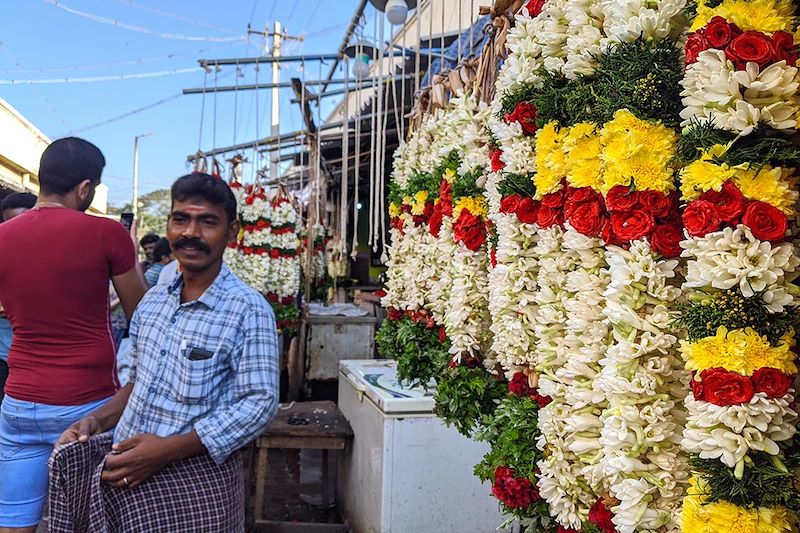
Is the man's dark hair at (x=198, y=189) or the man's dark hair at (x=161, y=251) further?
the man's dark hair at (x=161, y=251)

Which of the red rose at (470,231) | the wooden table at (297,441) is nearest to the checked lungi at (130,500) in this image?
the red rose at (470,231)

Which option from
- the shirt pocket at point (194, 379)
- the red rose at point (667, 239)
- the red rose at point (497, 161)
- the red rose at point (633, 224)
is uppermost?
Result: the red rose at point (497, 161)

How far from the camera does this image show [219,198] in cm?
198

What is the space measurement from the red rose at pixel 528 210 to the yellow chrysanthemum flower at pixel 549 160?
37 mm

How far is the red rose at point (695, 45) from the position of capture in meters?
1.10

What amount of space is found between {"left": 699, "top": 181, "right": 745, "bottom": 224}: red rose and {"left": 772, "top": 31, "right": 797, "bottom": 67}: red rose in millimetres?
241

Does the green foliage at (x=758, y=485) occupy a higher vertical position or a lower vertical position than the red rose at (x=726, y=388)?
lower

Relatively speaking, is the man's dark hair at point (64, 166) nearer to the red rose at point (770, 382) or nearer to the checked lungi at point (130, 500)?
the checked lungi at point (130, 500)

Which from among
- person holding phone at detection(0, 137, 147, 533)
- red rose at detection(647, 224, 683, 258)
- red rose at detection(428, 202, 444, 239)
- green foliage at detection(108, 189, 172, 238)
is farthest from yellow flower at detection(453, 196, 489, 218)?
green foliage at detection(108, 189, 172, 238)

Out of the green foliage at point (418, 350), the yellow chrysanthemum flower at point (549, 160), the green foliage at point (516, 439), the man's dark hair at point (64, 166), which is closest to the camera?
the yellow chrysanthemum flower at point (549, 160)

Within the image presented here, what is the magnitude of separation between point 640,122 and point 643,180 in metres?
0.12

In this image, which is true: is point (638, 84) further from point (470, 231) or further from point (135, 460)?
point (135, 460)

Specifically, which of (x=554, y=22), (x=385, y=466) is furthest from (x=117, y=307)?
(x=554, y=22)

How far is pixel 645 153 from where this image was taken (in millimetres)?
1242
